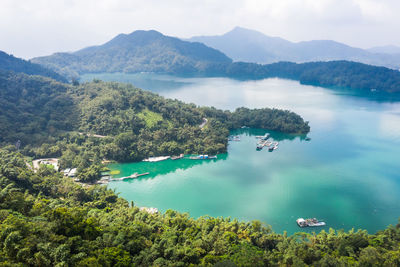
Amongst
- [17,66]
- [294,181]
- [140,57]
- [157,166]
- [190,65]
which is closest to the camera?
[294,181]

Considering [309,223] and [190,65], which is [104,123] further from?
[190,65]

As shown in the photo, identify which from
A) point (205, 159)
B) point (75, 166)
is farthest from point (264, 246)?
point (75, 166)

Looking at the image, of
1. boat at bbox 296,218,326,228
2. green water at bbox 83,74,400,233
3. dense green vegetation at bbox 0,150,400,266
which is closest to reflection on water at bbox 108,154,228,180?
green water at bbox 83,74,400,233

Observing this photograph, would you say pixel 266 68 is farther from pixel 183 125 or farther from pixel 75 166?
pixel 75 166

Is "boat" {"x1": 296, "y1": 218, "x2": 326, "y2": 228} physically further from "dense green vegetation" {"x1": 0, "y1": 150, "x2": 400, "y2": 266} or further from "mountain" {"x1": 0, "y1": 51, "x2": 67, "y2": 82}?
"mountain" {"x1": 0, "y1": 51, "x2": 67, "y2": 82}

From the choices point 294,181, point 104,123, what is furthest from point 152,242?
point 104,123
